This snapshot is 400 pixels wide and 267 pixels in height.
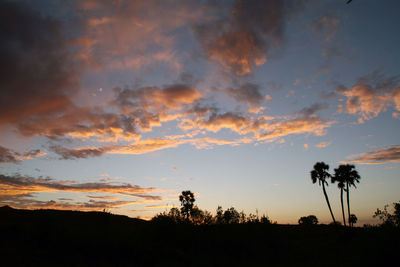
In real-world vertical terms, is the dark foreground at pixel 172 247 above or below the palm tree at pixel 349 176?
below

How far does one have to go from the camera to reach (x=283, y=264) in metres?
15.2

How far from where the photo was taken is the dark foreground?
13.6 meters

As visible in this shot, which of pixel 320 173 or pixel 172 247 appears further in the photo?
pixel 320 173

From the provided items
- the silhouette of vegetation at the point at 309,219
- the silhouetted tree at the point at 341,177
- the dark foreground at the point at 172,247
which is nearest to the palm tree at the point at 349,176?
the silhouetted tree at the point at 341,177

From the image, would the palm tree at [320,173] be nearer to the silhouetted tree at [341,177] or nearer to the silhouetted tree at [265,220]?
the silhouetted tree at [341,177]

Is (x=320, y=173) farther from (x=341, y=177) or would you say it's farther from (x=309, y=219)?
(x=309, y=219)

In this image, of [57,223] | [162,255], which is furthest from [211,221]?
[57,223]

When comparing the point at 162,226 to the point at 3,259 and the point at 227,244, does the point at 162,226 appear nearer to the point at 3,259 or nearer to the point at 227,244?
the point at 227,244

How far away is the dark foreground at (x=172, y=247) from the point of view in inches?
534

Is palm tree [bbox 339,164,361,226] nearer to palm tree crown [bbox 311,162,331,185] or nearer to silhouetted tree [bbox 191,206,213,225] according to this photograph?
palm tree crown [bbox 311,162,331,185]

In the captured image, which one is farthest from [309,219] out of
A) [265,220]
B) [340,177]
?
[265,220]

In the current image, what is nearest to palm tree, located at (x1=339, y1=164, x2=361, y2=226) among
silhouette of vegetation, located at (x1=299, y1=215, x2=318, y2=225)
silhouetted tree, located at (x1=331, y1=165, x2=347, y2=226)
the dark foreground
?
silhouetted tree, located at (x1=331, y1=165, x2=347, y2=226)

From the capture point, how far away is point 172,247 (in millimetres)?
15453

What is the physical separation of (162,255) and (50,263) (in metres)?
6.14
